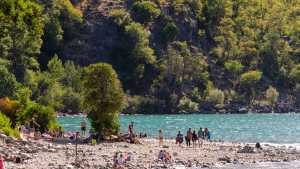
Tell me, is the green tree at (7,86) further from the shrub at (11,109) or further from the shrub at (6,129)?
the shrub at (6,129)

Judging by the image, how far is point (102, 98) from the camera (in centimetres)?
5847

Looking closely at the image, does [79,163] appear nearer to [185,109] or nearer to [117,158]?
[117,158]

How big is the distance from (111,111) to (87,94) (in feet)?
8.14

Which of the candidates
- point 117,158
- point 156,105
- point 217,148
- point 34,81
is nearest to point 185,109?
point 156,105

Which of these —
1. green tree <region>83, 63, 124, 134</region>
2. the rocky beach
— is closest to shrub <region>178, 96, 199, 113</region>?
the rocky beach

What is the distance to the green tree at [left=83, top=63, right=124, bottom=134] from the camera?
58062 millimetres

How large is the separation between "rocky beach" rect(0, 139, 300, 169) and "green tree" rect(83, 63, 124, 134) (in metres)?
2.52

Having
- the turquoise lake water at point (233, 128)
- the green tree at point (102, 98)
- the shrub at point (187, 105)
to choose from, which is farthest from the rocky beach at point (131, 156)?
the shrub at point (187, 105)

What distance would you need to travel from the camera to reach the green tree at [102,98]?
190 feet

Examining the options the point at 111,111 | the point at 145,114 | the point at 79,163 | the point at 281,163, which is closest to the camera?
the point at 79,163

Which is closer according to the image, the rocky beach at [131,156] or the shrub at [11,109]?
the rocky beach at [131,156]

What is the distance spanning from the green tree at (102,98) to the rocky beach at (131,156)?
2519 mm

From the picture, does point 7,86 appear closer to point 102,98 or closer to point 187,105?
point 102,98

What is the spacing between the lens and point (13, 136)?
50406 millimetres
